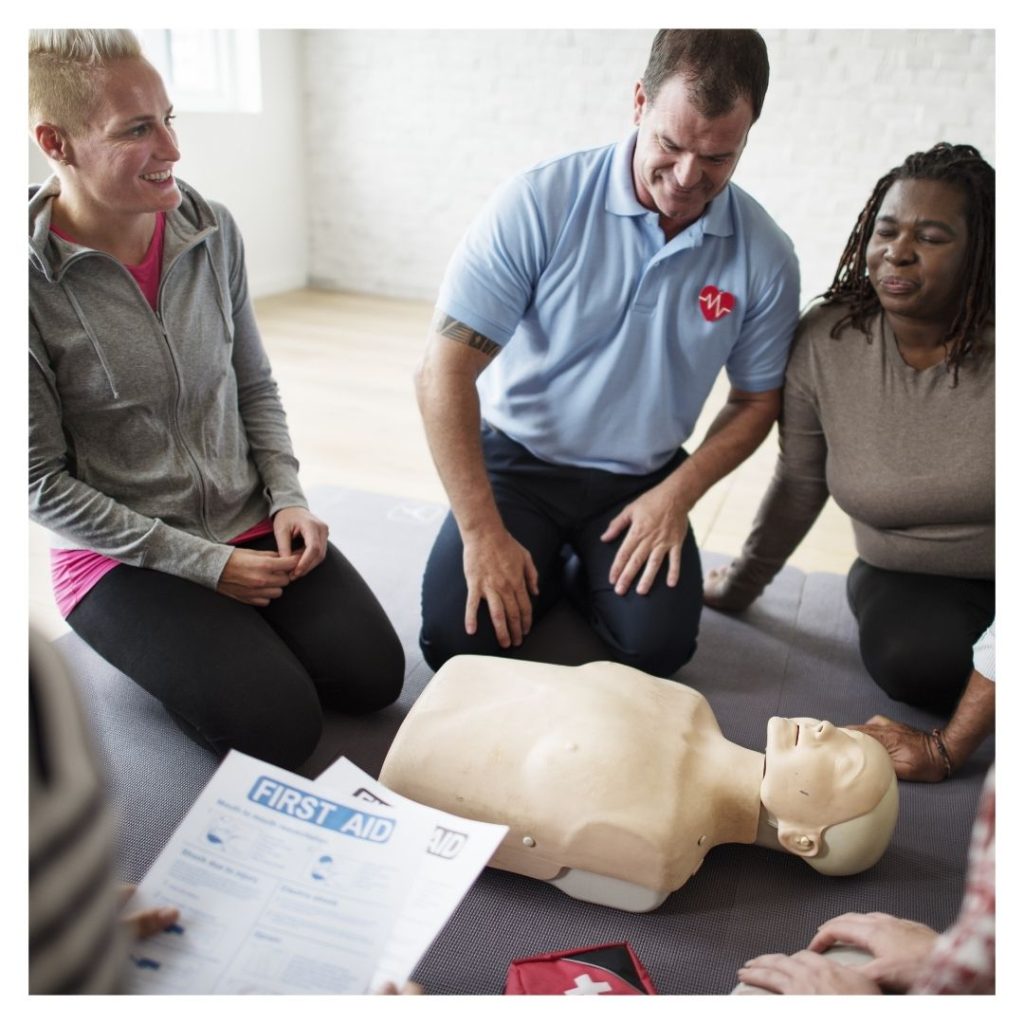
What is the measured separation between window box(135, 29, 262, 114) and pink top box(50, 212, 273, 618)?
2.83 m

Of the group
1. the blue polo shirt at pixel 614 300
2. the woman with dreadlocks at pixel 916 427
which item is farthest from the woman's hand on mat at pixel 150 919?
the woman with dreadlocks at pixel 916 427

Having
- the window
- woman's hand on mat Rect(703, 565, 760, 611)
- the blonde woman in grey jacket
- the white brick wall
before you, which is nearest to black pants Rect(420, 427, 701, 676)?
the blonde woman in grey jacket

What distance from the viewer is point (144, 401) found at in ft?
4.41

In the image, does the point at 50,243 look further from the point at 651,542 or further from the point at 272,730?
the point at 651,542

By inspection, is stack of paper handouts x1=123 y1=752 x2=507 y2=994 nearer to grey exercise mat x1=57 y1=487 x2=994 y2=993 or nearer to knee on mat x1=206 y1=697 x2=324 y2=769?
grey exercise mat x1=57 y1=487 x2=994 y2=993

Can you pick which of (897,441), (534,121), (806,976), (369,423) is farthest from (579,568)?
(534,121)

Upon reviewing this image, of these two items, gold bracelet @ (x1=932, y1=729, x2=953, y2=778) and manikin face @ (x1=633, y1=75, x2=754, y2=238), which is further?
gold bracelet @ (x1=932, y1=729, x2=953, y2=778)

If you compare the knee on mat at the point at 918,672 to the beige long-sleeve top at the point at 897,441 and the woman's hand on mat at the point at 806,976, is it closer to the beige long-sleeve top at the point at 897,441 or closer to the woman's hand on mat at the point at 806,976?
the beige long-sleeve top at the point at 897,441

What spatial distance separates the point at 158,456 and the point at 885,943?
1.10 m

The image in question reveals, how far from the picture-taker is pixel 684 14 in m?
0.96

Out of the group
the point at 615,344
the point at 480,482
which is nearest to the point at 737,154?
the point at 615,344

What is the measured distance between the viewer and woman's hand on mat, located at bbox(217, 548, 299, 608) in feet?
4.59

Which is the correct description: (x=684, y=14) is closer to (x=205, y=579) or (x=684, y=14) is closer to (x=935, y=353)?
(x=935, y=353)

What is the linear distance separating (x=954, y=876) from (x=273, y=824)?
0.91 meters
